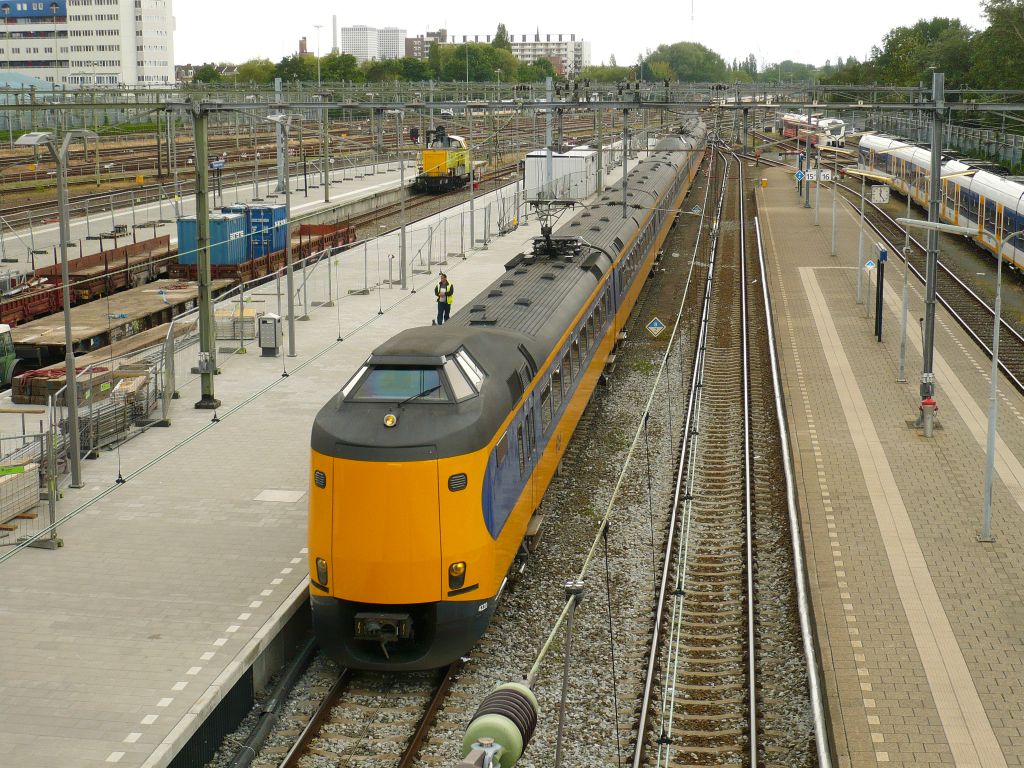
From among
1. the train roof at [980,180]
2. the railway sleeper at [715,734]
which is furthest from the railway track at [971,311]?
the railway sleeper at [715,734]

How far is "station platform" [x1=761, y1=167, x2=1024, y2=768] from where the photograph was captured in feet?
39.5

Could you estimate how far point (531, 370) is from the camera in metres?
15.8

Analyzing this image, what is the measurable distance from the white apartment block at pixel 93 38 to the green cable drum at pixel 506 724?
128487mm

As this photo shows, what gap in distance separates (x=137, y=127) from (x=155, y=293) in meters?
53.2

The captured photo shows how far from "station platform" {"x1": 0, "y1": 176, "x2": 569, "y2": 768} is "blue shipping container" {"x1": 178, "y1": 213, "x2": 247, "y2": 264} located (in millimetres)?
15120

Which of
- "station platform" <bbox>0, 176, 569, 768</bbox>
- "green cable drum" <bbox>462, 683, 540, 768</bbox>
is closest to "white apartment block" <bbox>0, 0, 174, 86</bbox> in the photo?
"station platform" <bbox>0, 176, 569, 768</bbox>

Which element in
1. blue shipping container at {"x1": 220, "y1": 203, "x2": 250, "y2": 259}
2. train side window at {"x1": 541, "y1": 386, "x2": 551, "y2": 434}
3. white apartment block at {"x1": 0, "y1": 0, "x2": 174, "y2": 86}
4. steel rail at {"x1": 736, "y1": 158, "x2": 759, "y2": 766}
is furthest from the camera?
white apartment block at {"x1": 0, "y1": 0, "x2": 174, "y2": 86}

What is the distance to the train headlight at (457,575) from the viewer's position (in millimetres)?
12398

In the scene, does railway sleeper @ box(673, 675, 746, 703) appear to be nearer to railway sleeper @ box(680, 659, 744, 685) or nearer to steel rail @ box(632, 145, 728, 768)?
railway sleeper @ box(680, 659, 744, 685)

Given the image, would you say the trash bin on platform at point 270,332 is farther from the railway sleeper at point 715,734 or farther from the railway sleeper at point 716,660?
the railway sleeper at point 715,734

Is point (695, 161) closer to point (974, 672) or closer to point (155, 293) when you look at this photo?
point (155, 293)

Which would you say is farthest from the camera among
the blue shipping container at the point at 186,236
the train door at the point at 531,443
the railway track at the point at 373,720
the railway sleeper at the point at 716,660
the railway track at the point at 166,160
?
the railway track at the point at 166,160

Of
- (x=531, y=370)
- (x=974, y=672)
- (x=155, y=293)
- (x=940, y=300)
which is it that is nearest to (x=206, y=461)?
(x=531, y=370)

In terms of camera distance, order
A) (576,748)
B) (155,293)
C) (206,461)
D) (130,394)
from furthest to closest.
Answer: (155,293) → (130,394) → (206,461) → (576,748)
